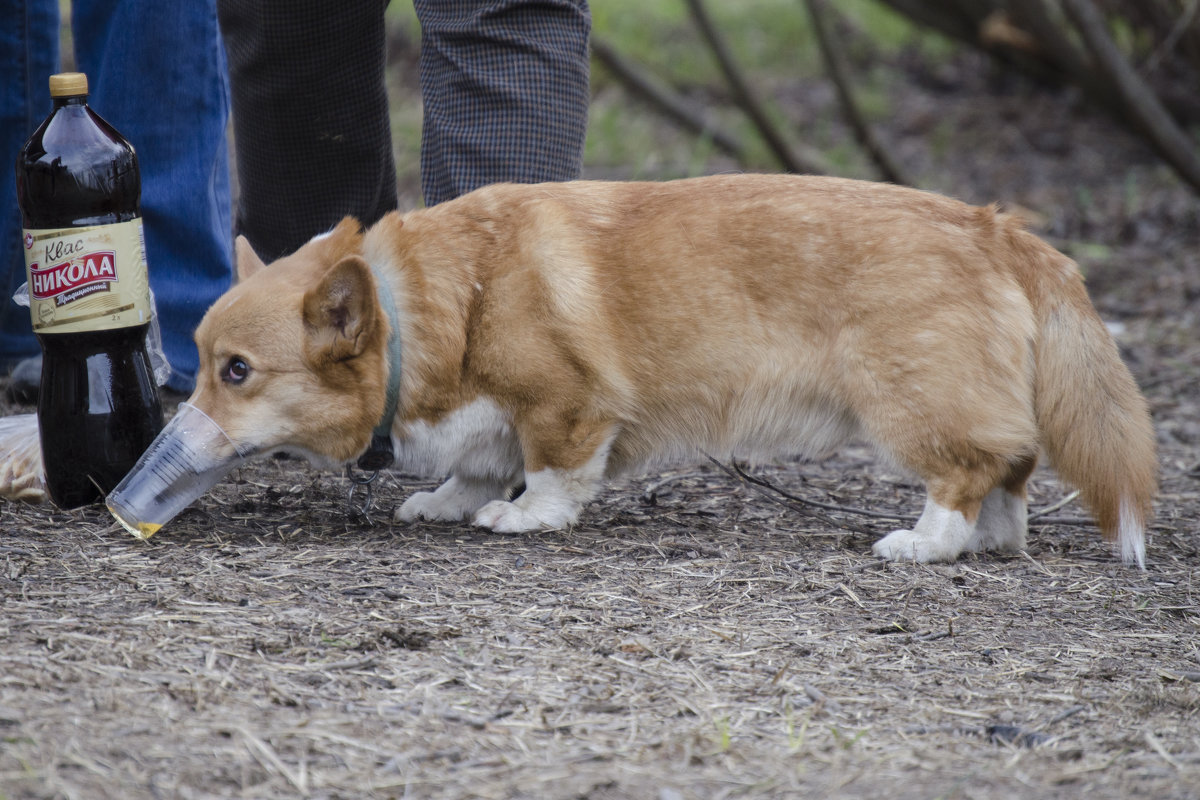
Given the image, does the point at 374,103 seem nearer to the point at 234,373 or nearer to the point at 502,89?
the point at 502,89

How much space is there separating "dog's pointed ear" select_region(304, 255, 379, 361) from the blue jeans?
4.47 ft

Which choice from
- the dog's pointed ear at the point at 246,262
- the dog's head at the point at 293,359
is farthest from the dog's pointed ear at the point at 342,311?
the dog's pointed ear at the point at 246,262

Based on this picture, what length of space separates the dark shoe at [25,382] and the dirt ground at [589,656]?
2.98 ft

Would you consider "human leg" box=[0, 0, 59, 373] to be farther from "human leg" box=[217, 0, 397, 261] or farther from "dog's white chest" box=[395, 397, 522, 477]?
"dog's white chest" box=[395, 397, 522, 477]

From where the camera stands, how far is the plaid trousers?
3.33 m

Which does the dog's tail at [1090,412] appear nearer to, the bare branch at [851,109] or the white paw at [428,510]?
the white paw at [428,510]

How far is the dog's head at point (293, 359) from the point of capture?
9.41 feet

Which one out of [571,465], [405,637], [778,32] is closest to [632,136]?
[778,32]

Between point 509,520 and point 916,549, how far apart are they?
1.00 meters

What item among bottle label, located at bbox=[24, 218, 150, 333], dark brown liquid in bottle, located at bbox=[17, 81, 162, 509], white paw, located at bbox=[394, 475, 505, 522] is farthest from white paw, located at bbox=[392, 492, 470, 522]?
bottle label, located at bbox=[24, 218, 150, 333]

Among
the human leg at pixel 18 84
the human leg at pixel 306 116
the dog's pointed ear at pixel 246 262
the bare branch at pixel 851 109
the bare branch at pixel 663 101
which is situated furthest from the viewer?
the bare branch at pixel 663 101

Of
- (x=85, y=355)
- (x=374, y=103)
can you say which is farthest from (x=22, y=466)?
(x=374, y=103)

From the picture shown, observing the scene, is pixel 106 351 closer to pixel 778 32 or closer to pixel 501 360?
pixel 501 360

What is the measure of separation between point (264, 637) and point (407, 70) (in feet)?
24.5
